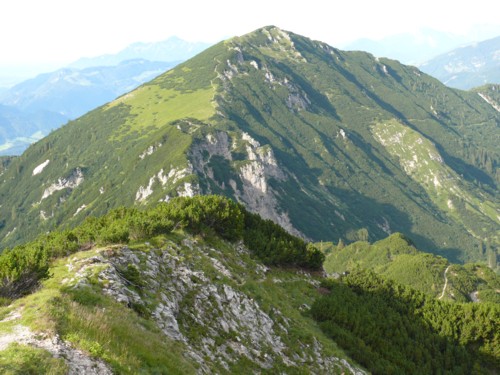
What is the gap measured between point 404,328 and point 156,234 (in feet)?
138

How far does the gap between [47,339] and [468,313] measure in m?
75.8

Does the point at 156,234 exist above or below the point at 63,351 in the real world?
below

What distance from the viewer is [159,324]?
27344mm

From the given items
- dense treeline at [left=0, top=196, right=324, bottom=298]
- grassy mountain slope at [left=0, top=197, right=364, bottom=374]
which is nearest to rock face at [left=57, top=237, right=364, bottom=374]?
grassy mountain slope at [left=0, top=197, right=364, bottom=374]

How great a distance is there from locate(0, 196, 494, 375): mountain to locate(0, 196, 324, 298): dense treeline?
0.16 meters

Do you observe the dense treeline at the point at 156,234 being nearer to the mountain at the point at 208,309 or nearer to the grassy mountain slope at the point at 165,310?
the mountain at the point at 208,309

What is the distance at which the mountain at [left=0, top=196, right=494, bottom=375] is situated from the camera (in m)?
19.9

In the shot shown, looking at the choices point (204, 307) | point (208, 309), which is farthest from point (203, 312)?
point (208, 309)

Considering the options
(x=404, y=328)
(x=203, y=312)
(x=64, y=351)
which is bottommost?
(x=404, y=328)

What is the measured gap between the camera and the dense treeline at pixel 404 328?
49875mm

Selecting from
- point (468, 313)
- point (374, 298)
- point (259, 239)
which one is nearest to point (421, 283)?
point (468, 313)

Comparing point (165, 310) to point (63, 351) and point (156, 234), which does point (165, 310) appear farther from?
point (156, 234)

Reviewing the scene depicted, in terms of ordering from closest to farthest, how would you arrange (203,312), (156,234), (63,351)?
(63,351)
(203,312)
(156,234)

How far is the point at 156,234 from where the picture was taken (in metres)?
44.6
